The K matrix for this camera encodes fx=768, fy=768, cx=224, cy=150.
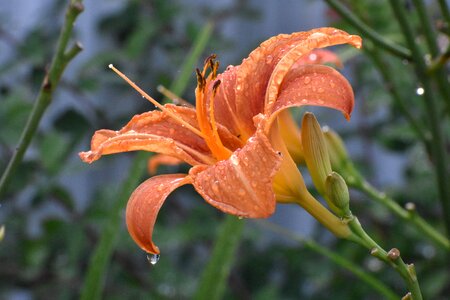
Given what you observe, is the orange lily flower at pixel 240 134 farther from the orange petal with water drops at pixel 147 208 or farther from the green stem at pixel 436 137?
the green stem at pixel 436 137

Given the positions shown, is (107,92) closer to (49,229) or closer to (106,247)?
(49,229)

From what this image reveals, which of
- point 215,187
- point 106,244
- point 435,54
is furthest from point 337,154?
point 215,187

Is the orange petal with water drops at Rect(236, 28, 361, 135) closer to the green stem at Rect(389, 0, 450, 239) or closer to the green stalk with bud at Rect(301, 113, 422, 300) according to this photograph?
the green stalk with bud at Rect(301, 113, 422, 300)

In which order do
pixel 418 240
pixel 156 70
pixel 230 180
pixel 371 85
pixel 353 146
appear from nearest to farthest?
1. pixel 230 180
2. pixel 418 240
3. pixel 371 85
4. pixel 156 70
5. pixel 353 146

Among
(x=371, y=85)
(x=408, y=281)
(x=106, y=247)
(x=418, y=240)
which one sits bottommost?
(x=418, y=240)

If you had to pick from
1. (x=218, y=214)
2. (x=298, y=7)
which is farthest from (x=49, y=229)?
(x=298, y=7)

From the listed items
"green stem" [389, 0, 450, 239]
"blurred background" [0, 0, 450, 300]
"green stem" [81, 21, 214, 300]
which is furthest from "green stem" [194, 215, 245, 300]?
"blurred background" [0, 0, 450, 300]

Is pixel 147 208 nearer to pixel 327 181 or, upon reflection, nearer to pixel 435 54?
pixel 327 181

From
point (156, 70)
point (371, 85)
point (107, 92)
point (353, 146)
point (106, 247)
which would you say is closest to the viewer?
Answer: point (106, 247)
